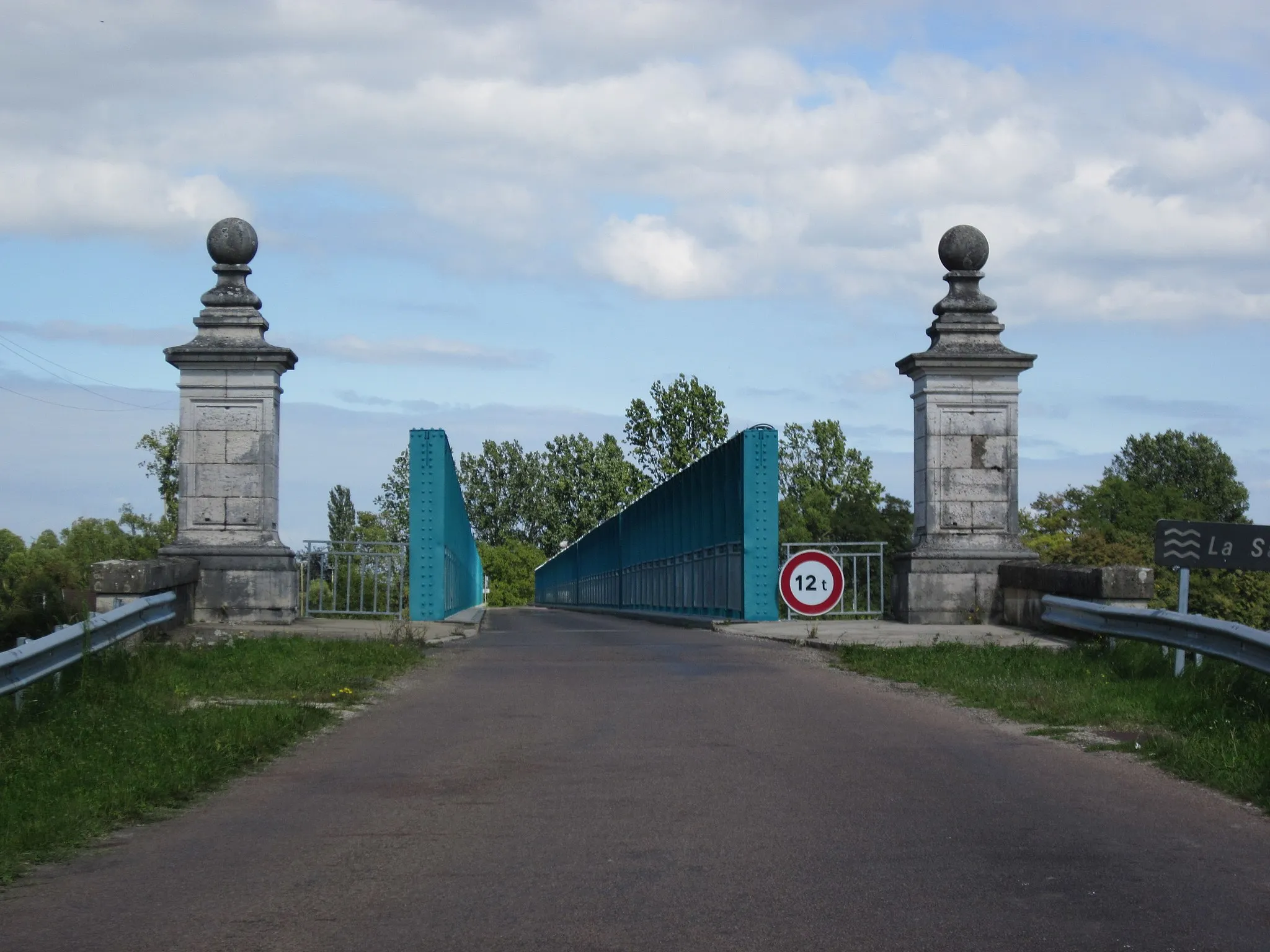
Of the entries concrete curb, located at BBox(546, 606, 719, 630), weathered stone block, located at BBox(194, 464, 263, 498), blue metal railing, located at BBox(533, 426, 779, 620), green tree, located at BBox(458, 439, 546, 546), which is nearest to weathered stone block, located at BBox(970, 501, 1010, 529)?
blue metal railing, located at BBox(533, 426, 779, 620)

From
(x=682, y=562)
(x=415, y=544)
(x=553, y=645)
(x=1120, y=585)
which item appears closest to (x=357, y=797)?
(x=1120, y=585)

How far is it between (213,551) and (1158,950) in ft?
50.6

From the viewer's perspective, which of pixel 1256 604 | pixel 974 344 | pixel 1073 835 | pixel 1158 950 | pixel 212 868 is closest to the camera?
pixel 1158 950

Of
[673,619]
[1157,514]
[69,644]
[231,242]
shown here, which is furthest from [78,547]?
[69,644]

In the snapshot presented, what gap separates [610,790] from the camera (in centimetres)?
708

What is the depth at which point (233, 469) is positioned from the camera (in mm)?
18781

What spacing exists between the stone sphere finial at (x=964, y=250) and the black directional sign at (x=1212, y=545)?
28.1ft

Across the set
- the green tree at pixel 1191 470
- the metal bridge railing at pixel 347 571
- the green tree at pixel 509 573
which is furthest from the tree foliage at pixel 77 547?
the green tree at pixel 1191 470

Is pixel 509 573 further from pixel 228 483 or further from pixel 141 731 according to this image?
pixel 141 731

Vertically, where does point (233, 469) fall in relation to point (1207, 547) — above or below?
above

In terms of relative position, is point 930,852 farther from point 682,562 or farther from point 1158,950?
point 682,562

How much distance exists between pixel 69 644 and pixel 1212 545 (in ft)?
26.1

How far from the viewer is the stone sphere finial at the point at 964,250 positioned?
64.7 ft

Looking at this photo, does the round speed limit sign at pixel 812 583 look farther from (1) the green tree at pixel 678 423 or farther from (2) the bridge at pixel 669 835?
(1) the green tree at pixel 678 423
